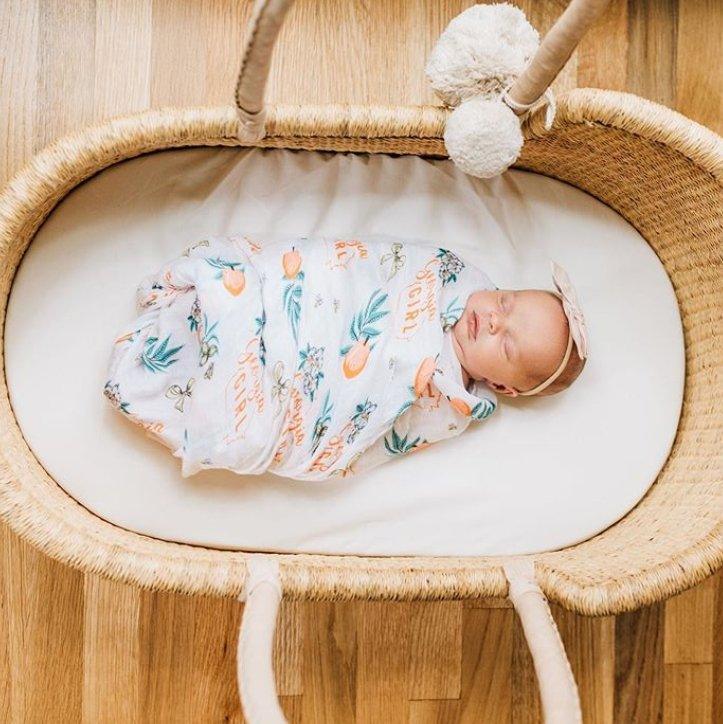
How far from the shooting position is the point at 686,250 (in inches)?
42.1

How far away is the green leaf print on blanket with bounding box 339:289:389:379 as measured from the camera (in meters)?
1.01

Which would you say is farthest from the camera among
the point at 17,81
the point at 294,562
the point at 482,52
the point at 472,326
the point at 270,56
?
the point at 17,81

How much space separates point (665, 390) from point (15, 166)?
1007 millimetres

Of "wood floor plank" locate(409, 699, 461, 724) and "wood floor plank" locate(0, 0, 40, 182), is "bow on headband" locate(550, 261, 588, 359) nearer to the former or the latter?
"wood floor plank" locate(409, 699, 461, 724)

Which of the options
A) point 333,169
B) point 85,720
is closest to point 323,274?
point 333,169

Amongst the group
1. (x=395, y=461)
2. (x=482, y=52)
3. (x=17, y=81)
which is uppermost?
(x=17, y=81)

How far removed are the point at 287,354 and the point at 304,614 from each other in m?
0.43

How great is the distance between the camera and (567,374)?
1016mm

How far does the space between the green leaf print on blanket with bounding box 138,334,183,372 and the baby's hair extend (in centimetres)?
48

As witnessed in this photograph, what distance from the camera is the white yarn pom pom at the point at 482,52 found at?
0.81 meters

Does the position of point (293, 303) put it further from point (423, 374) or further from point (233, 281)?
point (423, 374)

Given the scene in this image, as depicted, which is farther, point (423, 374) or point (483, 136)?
point (423, 374)

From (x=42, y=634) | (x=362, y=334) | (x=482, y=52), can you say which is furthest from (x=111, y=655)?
(x=482, y=52)

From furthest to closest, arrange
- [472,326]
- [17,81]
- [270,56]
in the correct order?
1. [17,81]
2. [472,326]
3. [270,56]
